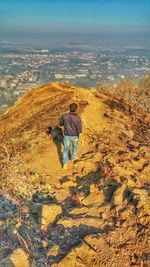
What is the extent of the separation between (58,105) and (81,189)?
504 cm

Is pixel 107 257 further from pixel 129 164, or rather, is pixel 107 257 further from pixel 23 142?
pixel 23 142

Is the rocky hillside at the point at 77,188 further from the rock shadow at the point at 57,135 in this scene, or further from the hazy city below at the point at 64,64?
the hazy city below at the point at 64,64

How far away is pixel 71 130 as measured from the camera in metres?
11.2

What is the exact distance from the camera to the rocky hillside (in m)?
7.43

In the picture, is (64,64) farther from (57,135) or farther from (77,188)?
(77,188)

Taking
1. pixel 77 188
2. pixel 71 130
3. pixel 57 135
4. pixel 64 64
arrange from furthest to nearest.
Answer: pixel 64 64 < pixel 57 135 < pixel 71 130 < pixel 77 188

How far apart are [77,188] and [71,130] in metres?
1.65

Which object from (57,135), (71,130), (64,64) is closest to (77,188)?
(71,130)

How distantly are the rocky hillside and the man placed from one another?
37 centimetres

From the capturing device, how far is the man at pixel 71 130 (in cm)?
1107

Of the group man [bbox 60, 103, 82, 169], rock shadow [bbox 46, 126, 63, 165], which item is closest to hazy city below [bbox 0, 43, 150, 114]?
rock shadow [bbox 46, 126, 63, 165]

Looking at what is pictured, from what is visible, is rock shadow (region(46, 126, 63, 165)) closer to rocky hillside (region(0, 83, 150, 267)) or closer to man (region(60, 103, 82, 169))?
rocky hillside (region(0, 83, 150, 267))

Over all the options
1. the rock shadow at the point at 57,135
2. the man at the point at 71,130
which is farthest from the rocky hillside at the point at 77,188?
the man at the point at 71,130

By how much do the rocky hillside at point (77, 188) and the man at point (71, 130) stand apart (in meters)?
0.37
